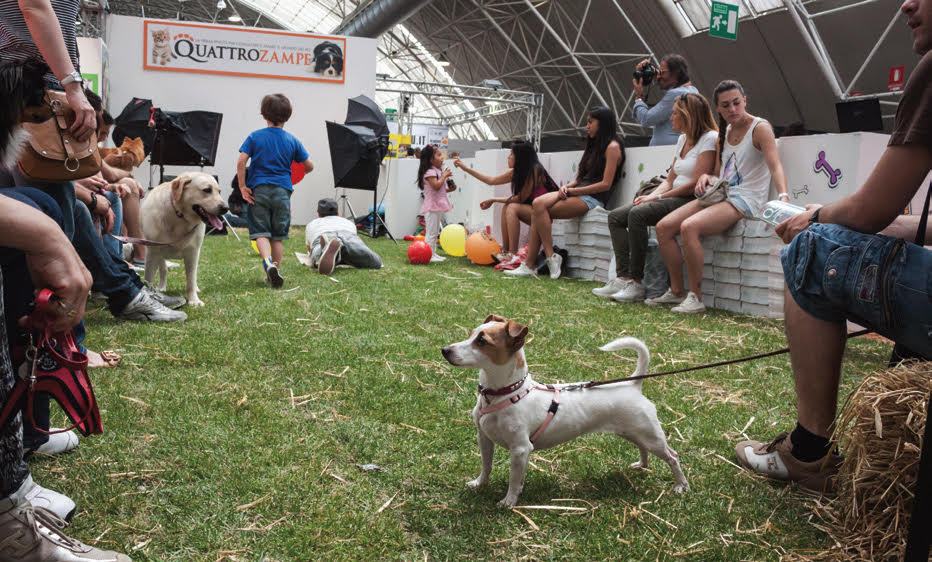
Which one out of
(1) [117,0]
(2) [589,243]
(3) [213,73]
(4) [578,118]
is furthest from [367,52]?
(1) [117,0]

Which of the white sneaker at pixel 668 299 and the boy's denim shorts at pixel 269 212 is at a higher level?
the boy's denim shorts at pixel 269 212

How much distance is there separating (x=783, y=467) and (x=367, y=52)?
1230 centimetres

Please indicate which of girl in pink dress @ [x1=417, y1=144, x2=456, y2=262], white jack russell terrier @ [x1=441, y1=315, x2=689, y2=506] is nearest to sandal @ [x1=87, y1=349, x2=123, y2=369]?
white jack russell terrier @ [x1=441, y1=315, x2=689, y2=506]

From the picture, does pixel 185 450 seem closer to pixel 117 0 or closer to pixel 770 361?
pixel 770 361

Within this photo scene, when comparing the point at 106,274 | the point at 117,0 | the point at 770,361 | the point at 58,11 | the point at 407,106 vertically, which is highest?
the point at 117,0

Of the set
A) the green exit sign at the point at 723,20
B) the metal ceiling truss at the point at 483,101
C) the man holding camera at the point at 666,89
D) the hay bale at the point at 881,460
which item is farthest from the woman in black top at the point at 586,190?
the metal ceiling truss at the point at 483,101

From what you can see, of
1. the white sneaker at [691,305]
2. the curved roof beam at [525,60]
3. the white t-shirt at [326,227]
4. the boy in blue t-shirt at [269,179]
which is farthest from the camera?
the curved roof beam at [525,60]

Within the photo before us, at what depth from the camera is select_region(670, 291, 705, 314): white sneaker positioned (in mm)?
4723

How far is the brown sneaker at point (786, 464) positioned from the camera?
189 centimetres

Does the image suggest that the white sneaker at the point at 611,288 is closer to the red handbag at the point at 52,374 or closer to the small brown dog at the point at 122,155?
the small brown dog at the point at 122,155

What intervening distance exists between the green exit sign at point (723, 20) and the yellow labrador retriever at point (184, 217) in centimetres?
908

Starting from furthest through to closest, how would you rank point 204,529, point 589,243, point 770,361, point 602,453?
point 589,243, point 770,361, point 602,453, point 204,529

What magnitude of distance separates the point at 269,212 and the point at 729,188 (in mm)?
3618

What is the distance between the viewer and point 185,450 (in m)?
2.07
